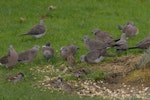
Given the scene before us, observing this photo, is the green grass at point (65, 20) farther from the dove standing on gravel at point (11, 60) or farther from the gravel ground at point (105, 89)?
the gravel ground at point (105, 89)

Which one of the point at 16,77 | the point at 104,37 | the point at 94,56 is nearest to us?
the point at 16,77

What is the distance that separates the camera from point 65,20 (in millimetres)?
19859

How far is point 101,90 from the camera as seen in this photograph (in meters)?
12.8

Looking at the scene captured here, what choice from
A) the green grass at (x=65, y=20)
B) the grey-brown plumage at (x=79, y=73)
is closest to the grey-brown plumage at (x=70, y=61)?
the green grass at (x=65, y=20)

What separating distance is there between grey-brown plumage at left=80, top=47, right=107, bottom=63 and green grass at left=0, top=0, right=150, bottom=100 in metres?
0.75

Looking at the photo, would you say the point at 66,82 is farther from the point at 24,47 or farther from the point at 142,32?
the point at 142,32

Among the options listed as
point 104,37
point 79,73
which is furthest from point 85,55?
point 104,37

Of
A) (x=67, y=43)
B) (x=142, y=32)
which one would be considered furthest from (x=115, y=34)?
(x=67, y=43)

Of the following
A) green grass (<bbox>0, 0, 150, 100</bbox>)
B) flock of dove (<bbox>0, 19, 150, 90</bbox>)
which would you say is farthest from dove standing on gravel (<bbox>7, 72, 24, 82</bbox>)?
green grass (<bbox>0, 0, 150, 100</bbox>)

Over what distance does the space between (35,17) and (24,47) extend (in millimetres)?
3524

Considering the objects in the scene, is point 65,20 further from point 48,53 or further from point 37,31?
point 48,53

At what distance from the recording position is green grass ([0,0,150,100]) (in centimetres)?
1725

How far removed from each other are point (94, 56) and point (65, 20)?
5.41 meters

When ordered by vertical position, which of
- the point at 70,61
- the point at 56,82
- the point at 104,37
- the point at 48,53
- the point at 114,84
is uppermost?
the point at 104,37
